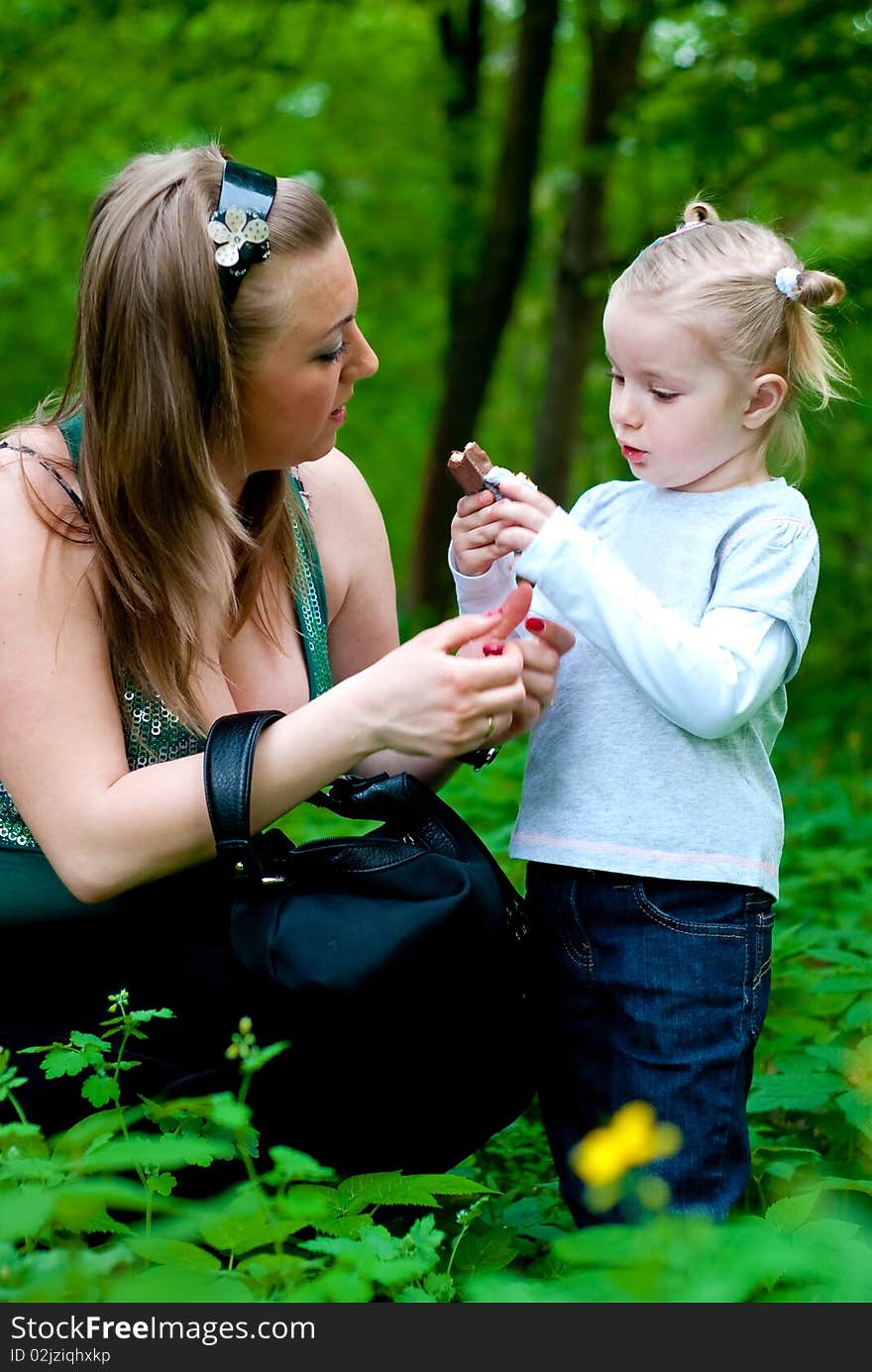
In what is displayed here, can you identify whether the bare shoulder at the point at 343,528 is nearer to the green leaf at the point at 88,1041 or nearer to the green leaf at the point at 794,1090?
the green leaf at the point at 88,1041

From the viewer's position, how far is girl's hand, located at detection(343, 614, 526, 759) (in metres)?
1.97

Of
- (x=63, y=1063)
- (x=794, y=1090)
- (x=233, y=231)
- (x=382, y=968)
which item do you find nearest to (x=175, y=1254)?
(x=63, y=1063)

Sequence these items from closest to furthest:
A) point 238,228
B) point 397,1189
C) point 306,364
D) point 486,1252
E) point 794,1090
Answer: point 397,1189, point 486,1252, point 238,228, point 306,364, point 794,1090

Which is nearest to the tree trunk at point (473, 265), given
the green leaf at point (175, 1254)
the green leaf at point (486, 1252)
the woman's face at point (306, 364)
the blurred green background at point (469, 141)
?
the blurred green background at point (469, 141)

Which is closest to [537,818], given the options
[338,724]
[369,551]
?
[338,724]

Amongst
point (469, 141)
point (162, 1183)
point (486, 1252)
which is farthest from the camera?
point (469, 141)

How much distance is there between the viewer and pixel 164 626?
218cm

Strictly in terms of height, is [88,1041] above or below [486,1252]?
above

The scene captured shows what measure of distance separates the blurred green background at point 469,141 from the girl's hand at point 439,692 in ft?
11.9

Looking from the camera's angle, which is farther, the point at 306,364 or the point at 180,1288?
the point at 306,364

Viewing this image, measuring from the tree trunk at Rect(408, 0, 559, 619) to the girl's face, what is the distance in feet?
21.4

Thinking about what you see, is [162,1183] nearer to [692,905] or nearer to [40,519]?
[692,905]

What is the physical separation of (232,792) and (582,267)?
23.8ft
